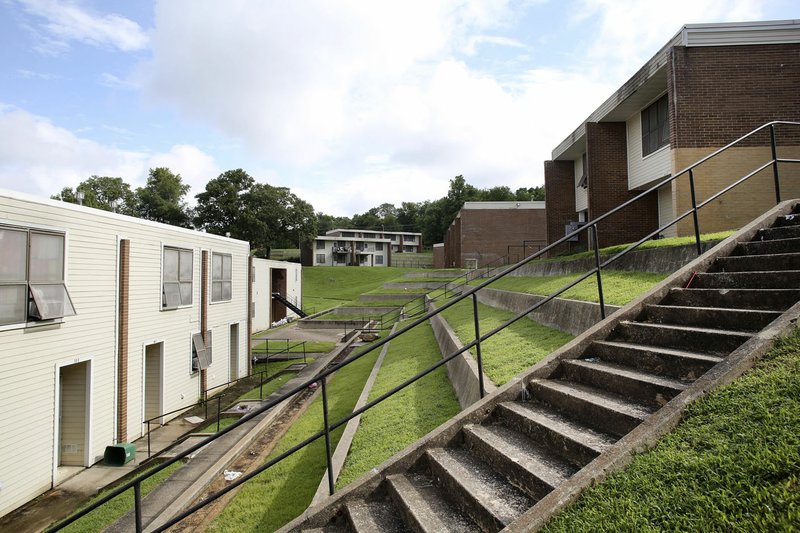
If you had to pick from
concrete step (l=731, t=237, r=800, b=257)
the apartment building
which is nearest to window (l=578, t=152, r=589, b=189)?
concrete step (l=731, t=237, r=800, b=257)

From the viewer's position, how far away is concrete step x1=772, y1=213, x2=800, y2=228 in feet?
17.0

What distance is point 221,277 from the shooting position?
1788 centimetres

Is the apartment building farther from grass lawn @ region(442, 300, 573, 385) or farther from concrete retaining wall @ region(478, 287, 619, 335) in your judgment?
grass lawn @ region(442, 300, 573, 385)

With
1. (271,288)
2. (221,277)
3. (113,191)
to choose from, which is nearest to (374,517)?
(221,277)

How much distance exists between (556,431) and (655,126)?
1415cm

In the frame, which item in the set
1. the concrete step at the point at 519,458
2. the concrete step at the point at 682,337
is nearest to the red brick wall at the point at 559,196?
the concrete step at the point at 682,337

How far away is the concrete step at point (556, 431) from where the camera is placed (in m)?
3.07

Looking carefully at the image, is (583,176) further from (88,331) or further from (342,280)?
(342,280)

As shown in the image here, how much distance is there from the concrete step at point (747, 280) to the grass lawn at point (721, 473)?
4.68 feet

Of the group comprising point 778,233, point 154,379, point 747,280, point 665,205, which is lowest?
point 154,379

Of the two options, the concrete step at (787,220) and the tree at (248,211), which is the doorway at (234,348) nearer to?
the concrete step at (787,220)

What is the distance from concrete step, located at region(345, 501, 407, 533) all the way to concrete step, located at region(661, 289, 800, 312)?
10.9ft

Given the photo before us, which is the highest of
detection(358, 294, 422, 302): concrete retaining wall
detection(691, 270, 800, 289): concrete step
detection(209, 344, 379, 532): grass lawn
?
detection(691, 270, 800, 289): concrete step

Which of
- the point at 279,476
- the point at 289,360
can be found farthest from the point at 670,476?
the point at 289,360
